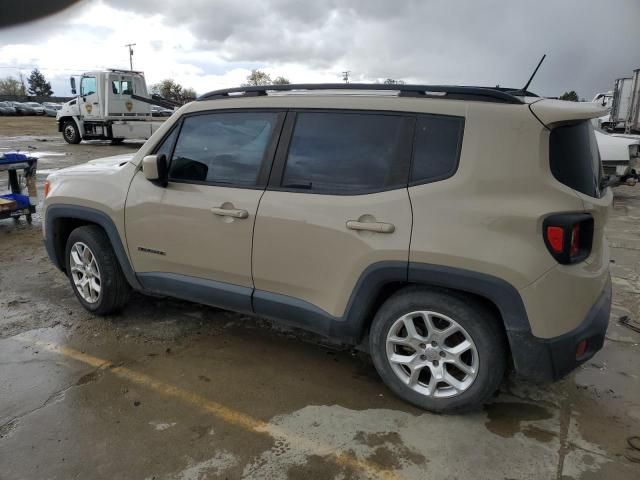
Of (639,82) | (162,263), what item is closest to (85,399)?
(162,263)

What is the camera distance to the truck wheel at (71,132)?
21.4 m

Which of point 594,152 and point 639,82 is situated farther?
point 639,82

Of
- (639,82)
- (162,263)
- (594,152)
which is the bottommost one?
(162,263)

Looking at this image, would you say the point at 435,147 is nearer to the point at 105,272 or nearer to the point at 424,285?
the point at 424,285

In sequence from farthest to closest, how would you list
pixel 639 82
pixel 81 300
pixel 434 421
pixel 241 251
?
pixel 639 82 < pixel 81 300 < pixel 241 251 < pixel 434 421

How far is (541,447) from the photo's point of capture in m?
2.64

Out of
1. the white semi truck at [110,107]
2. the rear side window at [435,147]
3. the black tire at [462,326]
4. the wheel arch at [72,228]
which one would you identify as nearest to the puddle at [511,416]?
the black tire at [462,326]

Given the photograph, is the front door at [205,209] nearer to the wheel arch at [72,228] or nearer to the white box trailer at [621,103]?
the wheel arch at [72,228]

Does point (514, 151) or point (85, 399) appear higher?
point (514, 151)

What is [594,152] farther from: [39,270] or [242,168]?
[39,270]

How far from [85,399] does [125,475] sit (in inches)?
31.9

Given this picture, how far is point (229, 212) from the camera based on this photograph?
328 cm

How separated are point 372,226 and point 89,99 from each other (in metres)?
20.7

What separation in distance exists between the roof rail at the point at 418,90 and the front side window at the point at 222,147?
179 mm
